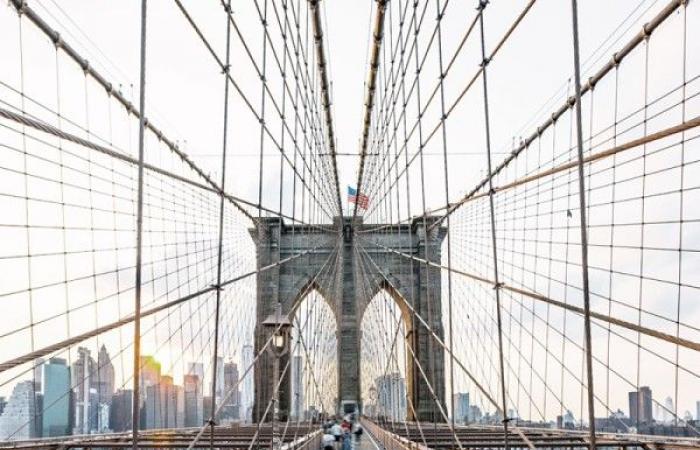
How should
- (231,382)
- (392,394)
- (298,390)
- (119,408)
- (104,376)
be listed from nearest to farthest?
(104,376), (119,408), (392,394), (298,390), (231,382)

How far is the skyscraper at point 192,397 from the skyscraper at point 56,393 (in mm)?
4339

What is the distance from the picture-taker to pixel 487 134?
434cm

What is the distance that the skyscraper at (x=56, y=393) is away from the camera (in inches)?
257

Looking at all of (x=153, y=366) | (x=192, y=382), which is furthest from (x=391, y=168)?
(x=153, y=366)

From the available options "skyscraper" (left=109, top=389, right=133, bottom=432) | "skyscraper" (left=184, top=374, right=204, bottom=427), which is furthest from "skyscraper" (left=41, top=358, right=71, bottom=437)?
"skyscraper" (left=184, top=374, right=204, bottom=427)

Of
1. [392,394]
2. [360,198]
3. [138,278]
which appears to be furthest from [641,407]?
[360,198]

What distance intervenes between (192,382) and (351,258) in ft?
48.0

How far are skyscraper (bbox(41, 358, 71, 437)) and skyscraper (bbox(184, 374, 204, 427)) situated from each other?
434 centimetres

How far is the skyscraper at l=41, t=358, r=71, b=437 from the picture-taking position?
6.52 meters

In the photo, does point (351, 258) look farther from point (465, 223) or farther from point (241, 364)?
point (241, 364)

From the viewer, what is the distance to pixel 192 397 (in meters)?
14.6

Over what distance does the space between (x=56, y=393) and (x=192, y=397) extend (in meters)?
8.10

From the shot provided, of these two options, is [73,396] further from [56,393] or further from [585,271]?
[585,271]

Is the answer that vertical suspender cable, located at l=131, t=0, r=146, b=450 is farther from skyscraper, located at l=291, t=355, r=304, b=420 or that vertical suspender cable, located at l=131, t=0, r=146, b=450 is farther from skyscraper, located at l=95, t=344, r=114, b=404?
skyscraper, located at l=291, t=355, r=304, b=420
